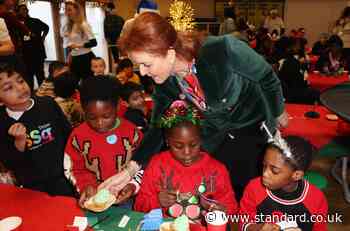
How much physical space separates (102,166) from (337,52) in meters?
4.77

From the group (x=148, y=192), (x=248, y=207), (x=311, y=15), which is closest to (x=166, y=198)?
(x=148, y=192)

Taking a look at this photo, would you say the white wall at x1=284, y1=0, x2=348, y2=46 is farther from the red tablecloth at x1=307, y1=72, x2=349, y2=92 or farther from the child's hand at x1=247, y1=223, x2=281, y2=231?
the child's hand at x1=247, y1=223, x2=281, y2=231

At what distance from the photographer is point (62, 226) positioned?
1.52 m

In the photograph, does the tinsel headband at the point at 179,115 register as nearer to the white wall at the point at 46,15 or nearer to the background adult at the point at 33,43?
the background adult at the point at 33,43

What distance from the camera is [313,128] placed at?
330 cm

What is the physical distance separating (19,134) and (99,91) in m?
0.54

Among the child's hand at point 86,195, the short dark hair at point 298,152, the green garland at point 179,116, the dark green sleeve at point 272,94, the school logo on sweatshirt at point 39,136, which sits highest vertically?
the dark green sleeve at point 272,94

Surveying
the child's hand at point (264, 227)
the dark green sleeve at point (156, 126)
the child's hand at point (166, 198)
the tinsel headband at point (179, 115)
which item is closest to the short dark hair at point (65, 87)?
the dark green sleeve at point (156, 126)

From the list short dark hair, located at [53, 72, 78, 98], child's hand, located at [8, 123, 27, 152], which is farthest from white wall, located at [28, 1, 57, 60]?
child's hand, located at [8, 123, 27, 152]

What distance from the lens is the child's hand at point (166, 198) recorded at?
5.72ft

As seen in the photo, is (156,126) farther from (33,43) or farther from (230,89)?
(33,43)

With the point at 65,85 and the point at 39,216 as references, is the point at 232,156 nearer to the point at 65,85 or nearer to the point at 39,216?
the point at 39,216

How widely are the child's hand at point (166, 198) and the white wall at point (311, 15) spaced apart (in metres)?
11.8

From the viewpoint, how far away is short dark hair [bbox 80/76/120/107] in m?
2.02
